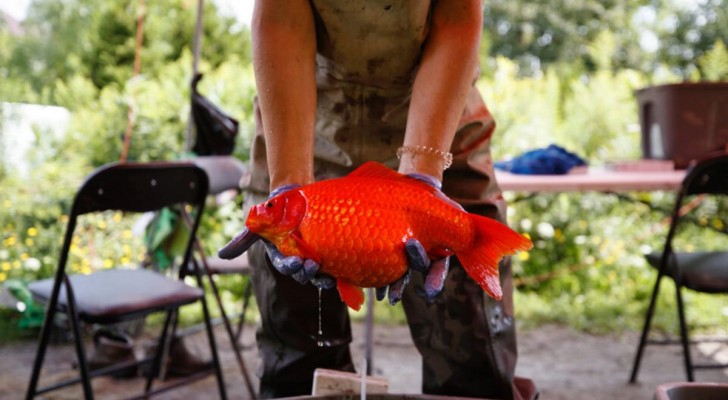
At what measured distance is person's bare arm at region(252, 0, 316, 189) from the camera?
48.2 inches

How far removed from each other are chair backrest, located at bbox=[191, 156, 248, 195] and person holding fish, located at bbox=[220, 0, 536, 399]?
1908mm

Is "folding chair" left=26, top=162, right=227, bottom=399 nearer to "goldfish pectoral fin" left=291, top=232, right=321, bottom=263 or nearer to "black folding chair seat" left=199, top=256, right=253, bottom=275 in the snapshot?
"black folding chair seat" left=199, top=256, right=253, bottom=275

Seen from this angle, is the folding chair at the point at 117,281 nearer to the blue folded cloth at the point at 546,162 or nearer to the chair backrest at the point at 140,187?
the chair backrest at the point at 140,187

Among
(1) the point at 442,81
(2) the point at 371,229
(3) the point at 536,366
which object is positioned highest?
(1) the point at 442,81

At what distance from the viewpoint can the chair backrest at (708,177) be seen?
2908 millimetres

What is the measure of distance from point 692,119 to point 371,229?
10.9 feet

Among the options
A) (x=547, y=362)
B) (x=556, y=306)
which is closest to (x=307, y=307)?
(x=547, y=362)

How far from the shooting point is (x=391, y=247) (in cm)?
97

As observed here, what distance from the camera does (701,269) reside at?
9.91 feet

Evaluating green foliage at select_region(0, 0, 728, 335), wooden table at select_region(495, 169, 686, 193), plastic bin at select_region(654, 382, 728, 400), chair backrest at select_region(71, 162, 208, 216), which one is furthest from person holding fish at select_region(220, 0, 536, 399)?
green foliage at select_region(0, 0, 728, 335)

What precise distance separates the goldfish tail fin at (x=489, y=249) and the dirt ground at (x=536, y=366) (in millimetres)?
2331

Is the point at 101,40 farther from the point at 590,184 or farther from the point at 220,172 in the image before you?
the point at 590,184

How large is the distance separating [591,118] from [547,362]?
256cm

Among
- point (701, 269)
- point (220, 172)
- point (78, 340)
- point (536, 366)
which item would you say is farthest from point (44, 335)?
point (701, 269)
